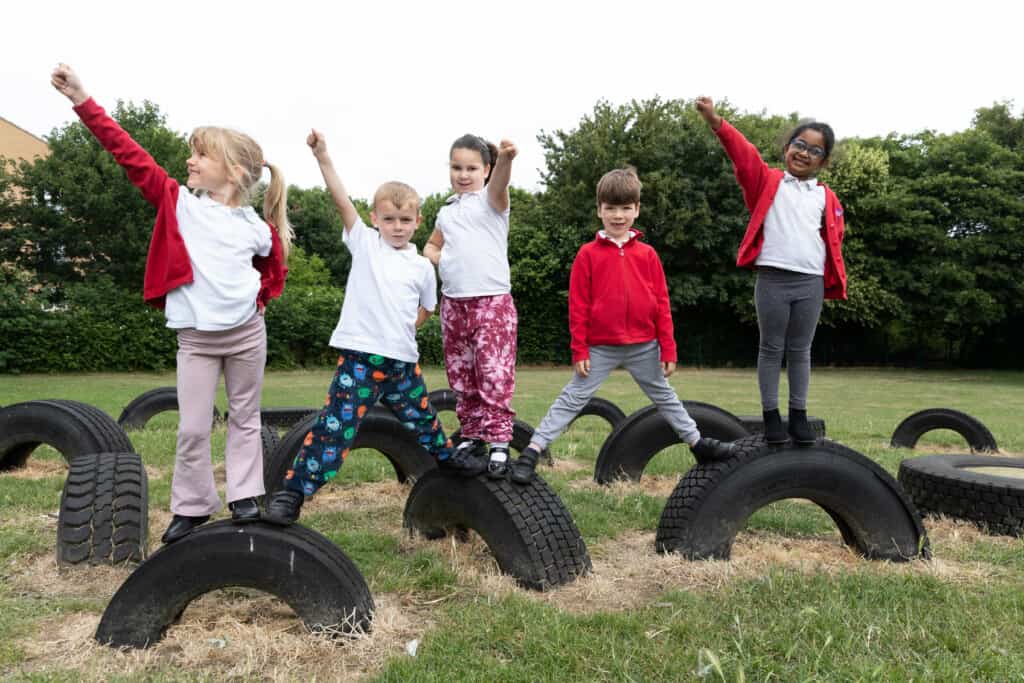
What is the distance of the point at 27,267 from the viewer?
107 feet

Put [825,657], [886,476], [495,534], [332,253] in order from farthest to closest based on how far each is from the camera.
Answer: [332,253]
[886,476]
[495,534]
[825,657]

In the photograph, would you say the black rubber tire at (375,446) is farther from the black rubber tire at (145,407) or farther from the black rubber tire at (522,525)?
the black rubber tire at (145,407)

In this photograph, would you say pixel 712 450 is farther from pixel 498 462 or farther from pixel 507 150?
pixel 507 150

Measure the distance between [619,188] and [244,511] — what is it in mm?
3208

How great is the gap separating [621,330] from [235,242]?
2.65 meters

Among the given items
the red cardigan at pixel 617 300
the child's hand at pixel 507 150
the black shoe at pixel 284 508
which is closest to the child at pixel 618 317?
the red cardigan at pixel 617 300

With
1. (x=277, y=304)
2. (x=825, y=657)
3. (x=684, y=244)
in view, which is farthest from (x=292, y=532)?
(x=684, y=244)

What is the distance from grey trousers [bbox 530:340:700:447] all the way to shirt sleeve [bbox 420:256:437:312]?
1311mm

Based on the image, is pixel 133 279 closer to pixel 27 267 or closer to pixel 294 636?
pixel 27 267

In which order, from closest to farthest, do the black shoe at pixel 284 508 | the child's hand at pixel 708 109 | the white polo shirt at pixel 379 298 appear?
the black shoe at pixel 284 508 < the white polo shirt at pixel 379 298 < the child's hand at pixel 708 109

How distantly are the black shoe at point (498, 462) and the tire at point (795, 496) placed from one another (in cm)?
117

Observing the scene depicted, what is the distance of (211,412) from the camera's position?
3.52m

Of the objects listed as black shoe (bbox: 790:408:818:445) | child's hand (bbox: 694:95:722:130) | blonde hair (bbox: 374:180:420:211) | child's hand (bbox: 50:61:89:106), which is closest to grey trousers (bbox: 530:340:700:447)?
black shoe (bbox: 790:408:818:445)

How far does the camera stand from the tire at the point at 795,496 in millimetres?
4484
